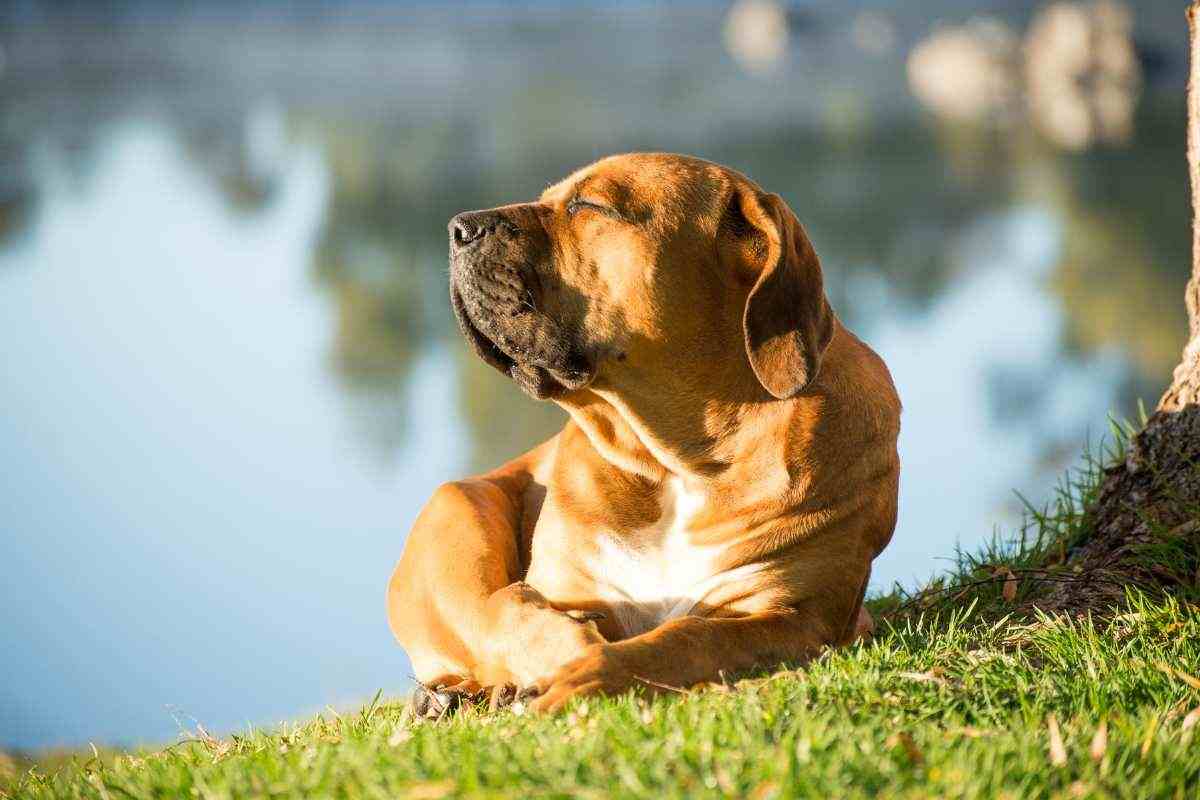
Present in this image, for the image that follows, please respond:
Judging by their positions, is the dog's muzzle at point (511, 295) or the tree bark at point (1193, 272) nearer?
the dog's muzzle at point (511, 295)

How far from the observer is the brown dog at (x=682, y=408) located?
4.00m

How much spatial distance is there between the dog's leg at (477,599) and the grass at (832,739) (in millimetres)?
283

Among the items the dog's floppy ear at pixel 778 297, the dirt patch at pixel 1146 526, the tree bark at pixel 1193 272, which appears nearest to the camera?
the dog's floppy ear at pixel 778 297

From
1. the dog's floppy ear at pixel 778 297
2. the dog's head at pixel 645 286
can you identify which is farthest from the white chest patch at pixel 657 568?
the dog's floppy ear at pixel 778 297

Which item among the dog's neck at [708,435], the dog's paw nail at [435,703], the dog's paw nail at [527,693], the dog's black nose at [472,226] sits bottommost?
the dog's paw nail at [435,703]

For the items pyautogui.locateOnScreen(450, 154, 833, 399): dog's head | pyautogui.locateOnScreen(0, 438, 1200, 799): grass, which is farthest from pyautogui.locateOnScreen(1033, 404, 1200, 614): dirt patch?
pyautogui.locateOnScreen(450, 154, 833, 399): dog's head

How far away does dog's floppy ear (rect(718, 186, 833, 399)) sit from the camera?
155 inches

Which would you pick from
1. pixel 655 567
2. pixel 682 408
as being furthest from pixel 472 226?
pixel 655 567

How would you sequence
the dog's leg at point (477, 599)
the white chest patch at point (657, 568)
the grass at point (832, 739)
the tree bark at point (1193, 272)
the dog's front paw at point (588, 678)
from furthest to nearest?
1. the tree bark at point (1193, 272)
2. the white chest patch at point (657, 568)
3. the dog's leg at point (477, 599)
4. the dog's front paw at point (588, 678)
5. the grass at point (832, 739)

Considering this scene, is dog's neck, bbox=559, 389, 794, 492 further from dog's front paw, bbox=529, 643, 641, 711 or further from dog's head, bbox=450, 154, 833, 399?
dog's front paw, bbox=529, 643, 641, 711

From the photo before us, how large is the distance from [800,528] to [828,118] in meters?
39.2

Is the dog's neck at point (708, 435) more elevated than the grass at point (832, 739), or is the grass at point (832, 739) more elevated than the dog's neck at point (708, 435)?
the dog's neck at point (708, 435)

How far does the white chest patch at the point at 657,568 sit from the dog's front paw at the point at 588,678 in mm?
634

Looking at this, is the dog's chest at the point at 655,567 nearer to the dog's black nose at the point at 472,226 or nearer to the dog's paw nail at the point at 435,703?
the dog's paw nail at the point at 435,703
